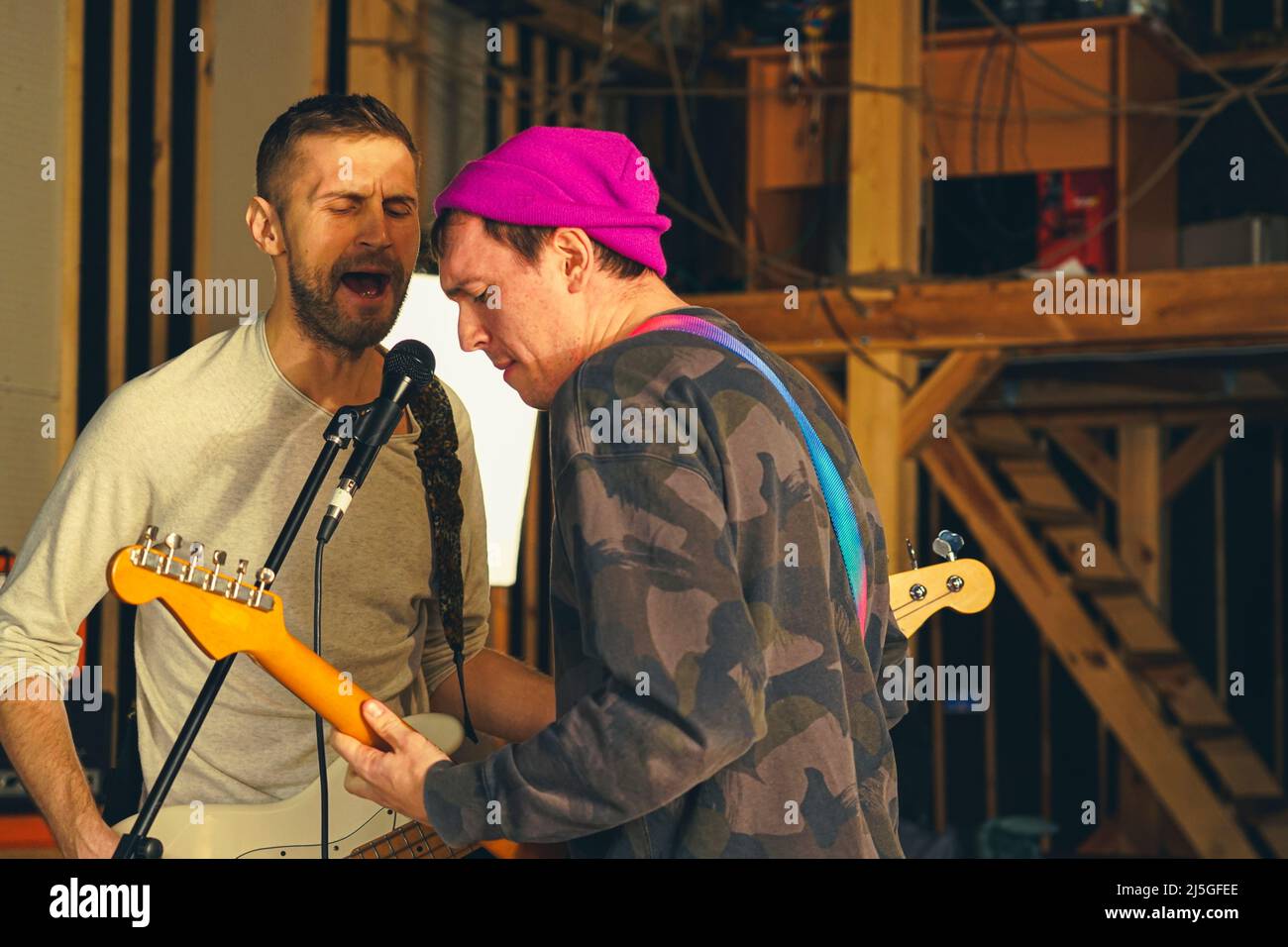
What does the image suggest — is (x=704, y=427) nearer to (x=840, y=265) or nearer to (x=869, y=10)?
(x=869, y=10)

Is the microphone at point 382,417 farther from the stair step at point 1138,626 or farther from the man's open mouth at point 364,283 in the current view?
the stair step at point 1138,626

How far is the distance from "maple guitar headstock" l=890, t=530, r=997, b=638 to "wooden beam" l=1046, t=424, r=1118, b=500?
229 inches

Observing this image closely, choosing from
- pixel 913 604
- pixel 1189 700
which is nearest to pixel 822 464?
pixel 913 604

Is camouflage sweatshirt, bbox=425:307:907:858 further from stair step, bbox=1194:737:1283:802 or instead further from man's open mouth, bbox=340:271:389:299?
stair step, bbox=1194:737:1283:802

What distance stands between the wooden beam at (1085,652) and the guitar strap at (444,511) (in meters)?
4.12

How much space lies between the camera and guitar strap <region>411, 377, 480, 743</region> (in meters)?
2.78

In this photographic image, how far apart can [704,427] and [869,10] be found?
4589 mm

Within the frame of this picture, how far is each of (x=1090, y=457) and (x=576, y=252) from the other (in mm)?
6982

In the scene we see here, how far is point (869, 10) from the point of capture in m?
6.05

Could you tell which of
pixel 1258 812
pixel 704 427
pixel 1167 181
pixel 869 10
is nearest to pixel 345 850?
pixel 704 427

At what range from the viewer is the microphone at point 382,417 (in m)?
2.21

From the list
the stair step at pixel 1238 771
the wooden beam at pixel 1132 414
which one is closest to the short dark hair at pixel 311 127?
the wooden beam at pixel 1132 414

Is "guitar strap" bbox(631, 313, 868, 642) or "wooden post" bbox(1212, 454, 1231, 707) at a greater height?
"guitar strap" bbox(631, 313, 868, 642)

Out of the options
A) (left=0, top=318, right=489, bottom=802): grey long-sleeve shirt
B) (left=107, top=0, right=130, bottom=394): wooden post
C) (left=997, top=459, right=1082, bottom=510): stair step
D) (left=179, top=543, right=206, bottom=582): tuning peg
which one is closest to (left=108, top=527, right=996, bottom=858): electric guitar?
(left=179, top=543, right=206, bottom=582): tuning peg
